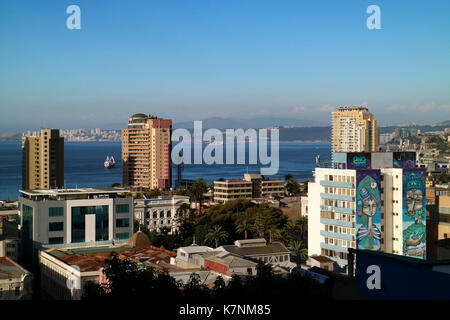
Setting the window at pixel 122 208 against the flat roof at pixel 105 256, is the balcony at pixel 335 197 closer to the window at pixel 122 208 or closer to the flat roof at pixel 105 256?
the flat roof at pixel 105 256

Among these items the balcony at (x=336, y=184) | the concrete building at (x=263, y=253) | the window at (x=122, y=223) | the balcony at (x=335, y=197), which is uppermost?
the balcony at (x=336, y=184)

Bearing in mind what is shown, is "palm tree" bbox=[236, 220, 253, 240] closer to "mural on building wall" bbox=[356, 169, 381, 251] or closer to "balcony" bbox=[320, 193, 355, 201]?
"balcony" bbox=[320, 193, 355, 201]

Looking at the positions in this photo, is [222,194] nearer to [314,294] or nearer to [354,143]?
[314,294]

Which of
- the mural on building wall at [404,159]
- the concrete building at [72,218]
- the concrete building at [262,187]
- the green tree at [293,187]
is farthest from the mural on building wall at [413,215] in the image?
the green tree at [293,187]

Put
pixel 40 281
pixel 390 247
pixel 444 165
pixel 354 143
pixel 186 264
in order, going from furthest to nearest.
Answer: pixel 354 143
pixel 444 165
pixel 390 247
pixel 40 281
pixel 186 264
